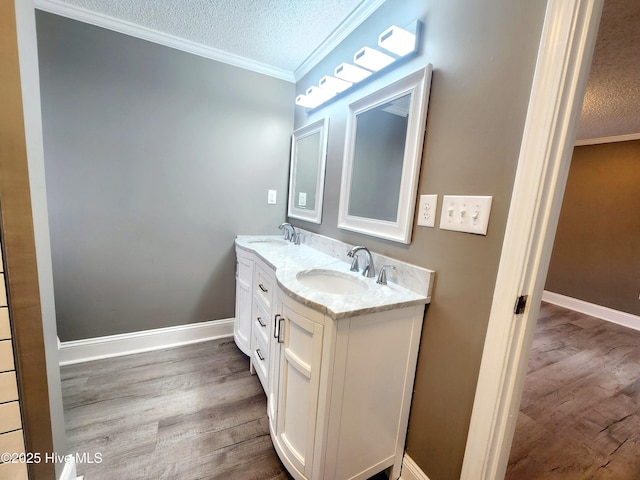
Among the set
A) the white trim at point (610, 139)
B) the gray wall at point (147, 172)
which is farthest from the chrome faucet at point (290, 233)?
the white trim at point (610, 139)

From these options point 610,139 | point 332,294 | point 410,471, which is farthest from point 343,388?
point 610,139

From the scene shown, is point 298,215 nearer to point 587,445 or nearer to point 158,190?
point 158,190

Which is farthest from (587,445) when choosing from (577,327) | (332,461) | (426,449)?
(577,327)

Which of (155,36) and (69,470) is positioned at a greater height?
(155,36)

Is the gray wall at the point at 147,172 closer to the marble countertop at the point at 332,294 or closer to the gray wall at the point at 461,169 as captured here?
the marble countertop at the point at 332,294

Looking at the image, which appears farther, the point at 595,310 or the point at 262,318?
the point at 595,310

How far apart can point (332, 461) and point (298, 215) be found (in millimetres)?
1584

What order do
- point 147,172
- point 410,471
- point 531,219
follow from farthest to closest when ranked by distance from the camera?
point 147,172
point 410,471
point 531,219

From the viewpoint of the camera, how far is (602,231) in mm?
3102

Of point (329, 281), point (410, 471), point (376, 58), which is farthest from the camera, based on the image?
point (329, 281)

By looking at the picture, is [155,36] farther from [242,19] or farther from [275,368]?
[275,368]

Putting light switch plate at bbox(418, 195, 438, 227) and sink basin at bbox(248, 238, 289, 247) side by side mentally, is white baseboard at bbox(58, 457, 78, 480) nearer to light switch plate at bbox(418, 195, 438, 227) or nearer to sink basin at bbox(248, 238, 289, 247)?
sink basin at bbox(248, 238, 289, 247)

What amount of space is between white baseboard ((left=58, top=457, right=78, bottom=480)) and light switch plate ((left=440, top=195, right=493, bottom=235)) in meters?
1.74

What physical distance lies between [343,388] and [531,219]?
810 millimetres
